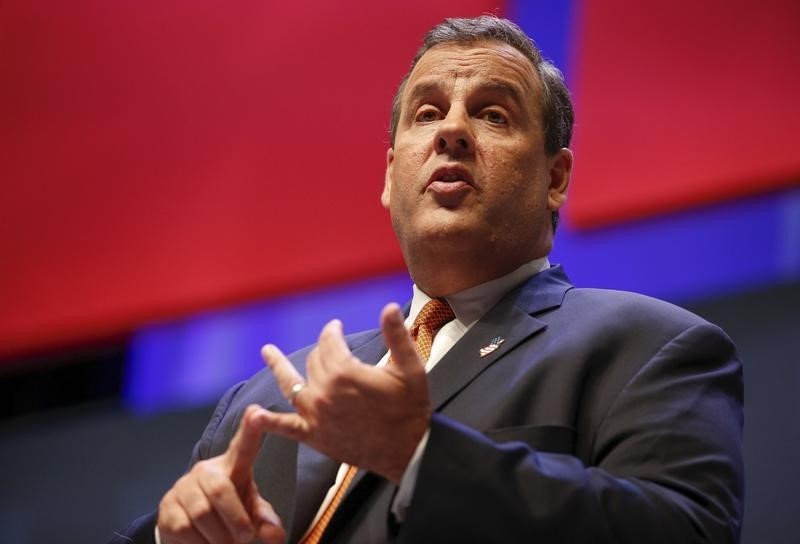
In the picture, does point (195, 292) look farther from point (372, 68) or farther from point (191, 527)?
point (191, 527)

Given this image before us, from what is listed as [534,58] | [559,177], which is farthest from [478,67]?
[559,177]

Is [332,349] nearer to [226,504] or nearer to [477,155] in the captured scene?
[226,504]

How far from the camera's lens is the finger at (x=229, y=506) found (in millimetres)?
1319

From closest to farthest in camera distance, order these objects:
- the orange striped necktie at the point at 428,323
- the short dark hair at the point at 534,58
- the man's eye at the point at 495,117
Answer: the orange striped necktie at the point at 428,323, the man's eye at the point at 495,117, the short dark hair at the point at 534,58

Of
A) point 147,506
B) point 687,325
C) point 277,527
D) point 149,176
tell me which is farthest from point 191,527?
point 149,176

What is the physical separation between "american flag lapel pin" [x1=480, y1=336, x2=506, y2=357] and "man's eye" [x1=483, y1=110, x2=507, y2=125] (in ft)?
1.67

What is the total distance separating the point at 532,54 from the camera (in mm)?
2127

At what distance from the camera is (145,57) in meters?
2.84

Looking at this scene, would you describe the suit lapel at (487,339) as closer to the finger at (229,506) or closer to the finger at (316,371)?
the finger at (229,506)

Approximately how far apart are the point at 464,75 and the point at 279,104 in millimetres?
906

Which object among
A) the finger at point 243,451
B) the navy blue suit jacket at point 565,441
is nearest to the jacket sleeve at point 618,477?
the navy blue suit jacket at point 565,441

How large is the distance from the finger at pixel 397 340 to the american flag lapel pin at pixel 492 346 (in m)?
0.45

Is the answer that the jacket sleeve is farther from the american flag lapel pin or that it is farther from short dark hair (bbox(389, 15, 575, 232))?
short dark hair (bbox(389, 15, 575, 232))

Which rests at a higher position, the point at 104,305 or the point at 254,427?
the point at 254,427
